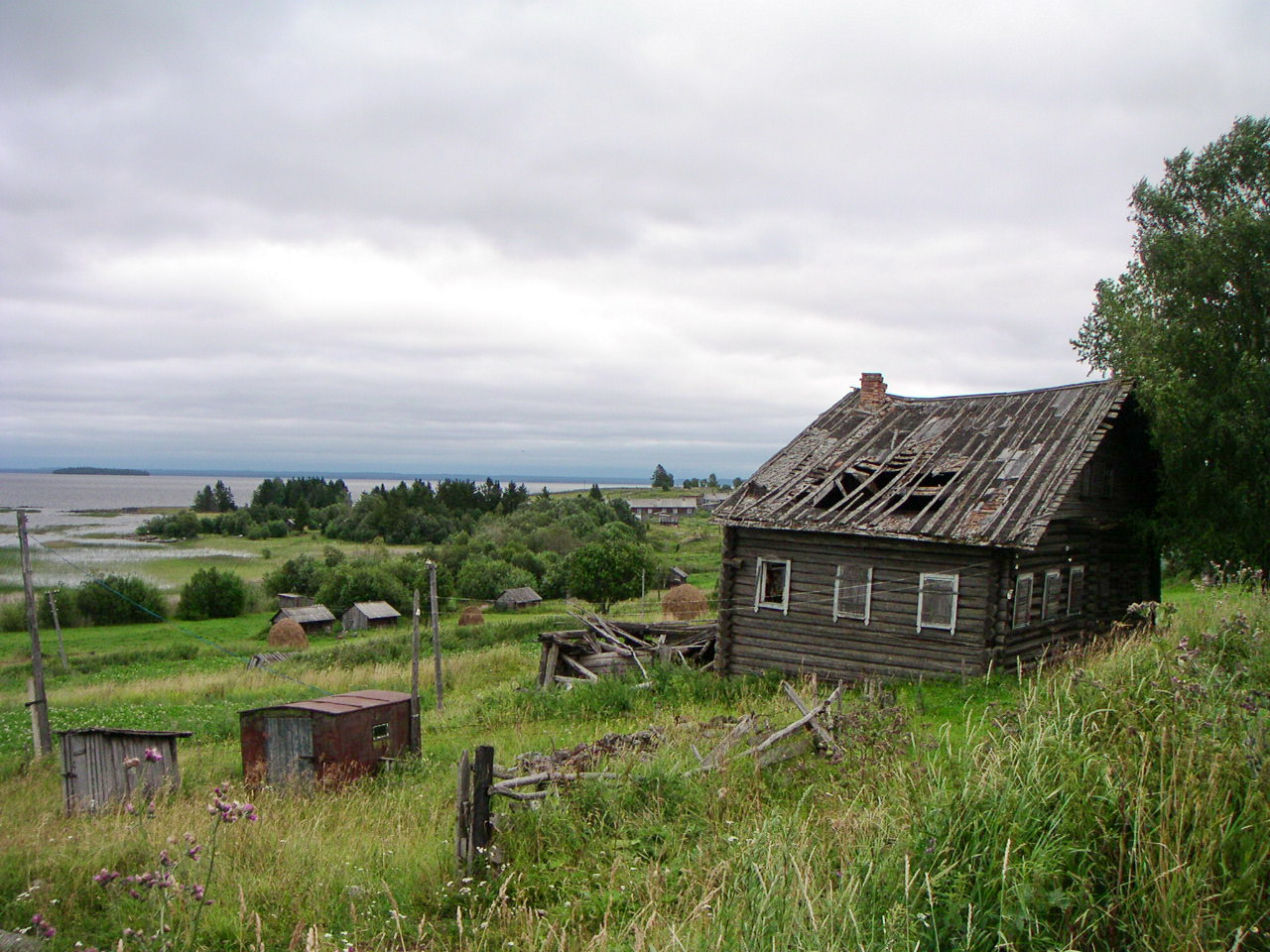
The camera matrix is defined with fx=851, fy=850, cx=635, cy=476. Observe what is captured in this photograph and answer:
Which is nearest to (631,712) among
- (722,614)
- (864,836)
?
(722,614)

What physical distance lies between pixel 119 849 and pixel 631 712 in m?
10.3

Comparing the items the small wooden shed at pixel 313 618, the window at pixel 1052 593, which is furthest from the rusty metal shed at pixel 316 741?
the small wooden shed at pixel 313 618

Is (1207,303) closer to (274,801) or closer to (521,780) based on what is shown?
(521,780)

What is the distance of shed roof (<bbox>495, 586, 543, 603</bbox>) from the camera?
59625 millimetres

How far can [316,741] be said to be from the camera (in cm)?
1310

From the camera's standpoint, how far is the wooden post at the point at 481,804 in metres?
6.49

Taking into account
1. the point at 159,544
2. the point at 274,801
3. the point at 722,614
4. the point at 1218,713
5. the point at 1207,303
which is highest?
the point at 1207,303

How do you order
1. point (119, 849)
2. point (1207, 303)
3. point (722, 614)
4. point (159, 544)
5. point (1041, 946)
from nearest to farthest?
point (1041, 946) → point (119, 849) → point (722, 614) → point (1207, 303) → point (159, 544)

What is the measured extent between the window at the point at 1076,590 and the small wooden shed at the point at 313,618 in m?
47.6

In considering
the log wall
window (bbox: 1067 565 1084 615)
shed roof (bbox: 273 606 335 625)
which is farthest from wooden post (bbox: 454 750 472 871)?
shed roof (bbox: 273 606 335 625)

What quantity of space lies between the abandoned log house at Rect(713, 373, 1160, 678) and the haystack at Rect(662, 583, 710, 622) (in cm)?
2545

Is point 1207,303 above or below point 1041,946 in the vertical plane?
above

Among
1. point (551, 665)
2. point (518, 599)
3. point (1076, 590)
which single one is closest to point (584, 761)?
point (551, 665)

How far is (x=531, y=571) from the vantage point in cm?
7312
